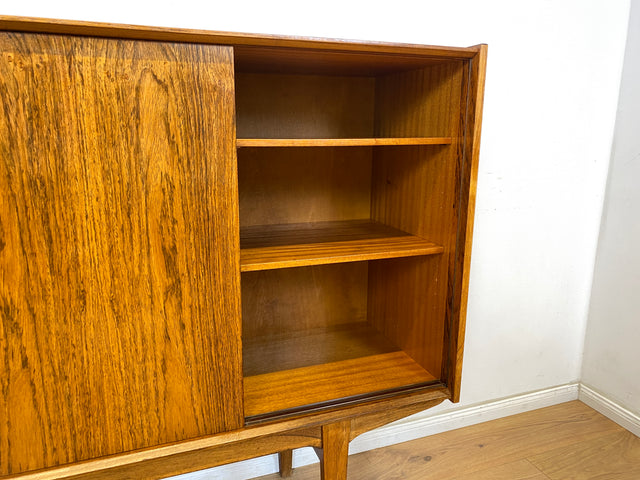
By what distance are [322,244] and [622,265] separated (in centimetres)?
124

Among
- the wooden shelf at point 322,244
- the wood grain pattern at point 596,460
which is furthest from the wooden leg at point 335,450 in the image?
the wood grain pattern at point 596,460

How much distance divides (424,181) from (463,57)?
0.29m

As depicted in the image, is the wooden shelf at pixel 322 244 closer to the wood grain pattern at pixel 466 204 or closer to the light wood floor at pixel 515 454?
the wood grain pattern at pixel 466 204

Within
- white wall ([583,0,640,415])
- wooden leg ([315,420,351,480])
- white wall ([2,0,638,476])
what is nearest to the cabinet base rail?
wooden leg ([315,420,351,480])

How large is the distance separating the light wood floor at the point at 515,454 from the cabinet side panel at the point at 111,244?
81 cm

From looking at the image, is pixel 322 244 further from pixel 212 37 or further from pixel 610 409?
pixel 610 409

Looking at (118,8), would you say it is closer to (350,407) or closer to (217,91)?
(217,91)

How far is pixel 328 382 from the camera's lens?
1096 mm

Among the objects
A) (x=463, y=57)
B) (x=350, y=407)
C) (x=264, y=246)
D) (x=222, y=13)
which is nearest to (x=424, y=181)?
(x=463, y=57)

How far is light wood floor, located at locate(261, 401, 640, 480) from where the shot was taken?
1.50 meters

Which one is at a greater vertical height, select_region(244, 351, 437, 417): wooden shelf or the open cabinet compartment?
the open cabinet compartment

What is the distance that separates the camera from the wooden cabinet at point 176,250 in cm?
74

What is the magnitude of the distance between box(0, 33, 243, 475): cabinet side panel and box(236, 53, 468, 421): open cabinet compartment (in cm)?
15

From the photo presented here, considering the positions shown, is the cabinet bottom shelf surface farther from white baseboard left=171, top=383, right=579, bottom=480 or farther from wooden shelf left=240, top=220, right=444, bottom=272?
white baseboard left=171, top=383, right=579, bottom=480
